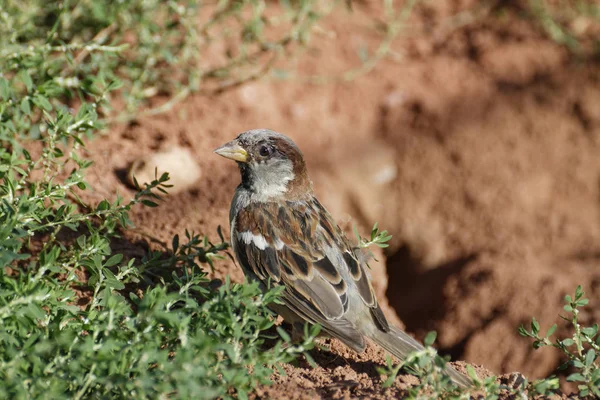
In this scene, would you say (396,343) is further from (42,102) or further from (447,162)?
(447,162)

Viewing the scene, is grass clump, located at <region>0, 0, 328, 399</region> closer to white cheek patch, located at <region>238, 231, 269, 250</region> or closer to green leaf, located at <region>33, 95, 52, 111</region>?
green leaf, located at <region>33, 95, 52, 111</region>

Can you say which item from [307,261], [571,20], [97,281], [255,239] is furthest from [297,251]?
[571,20]

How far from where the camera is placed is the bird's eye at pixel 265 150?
14.6ft

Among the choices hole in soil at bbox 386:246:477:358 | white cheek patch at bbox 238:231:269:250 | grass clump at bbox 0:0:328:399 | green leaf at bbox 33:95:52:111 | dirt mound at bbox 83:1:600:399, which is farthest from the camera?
hole in soil at bbox 386:246:477:358

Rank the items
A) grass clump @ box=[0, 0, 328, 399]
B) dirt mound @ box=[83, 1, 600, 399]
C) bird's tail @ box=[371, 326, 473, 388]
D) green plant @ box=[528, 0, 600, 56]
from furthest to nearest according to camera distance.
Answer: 1. green plant @ box=[528, 0, 600, 56]
2. dirt mound @ box=[83, 1, 600, 399]
3. bird's tail @ box=[371, 326, 473, 388]
4. grass clump @ box=[0, 0, 328, 399]

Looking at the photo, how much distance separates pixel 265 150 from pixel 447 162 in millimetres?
2247

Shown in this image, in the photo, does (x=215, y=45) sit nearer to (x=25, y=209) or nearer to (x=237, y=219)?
(x=237, y=219)

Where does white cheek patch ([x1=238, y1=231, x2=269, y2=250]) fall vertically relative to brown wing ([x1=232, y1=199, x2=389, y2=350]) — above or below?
above

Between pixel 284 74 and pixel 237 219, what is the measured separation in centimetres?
187

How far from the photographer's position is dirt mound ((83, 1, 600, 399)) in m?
5.10

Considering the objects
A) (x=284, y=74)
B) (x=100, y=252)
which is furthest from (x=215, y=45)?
(x=100, y=252)

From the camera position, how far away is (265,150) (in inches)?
175

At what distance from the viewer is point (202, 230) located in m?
4.81

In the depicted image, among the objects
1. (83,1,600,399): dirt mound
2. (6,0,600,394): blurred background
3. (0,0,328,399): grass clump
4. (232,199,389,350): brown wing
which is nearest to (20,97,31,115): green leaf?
(0,0,328,399): grass clump
